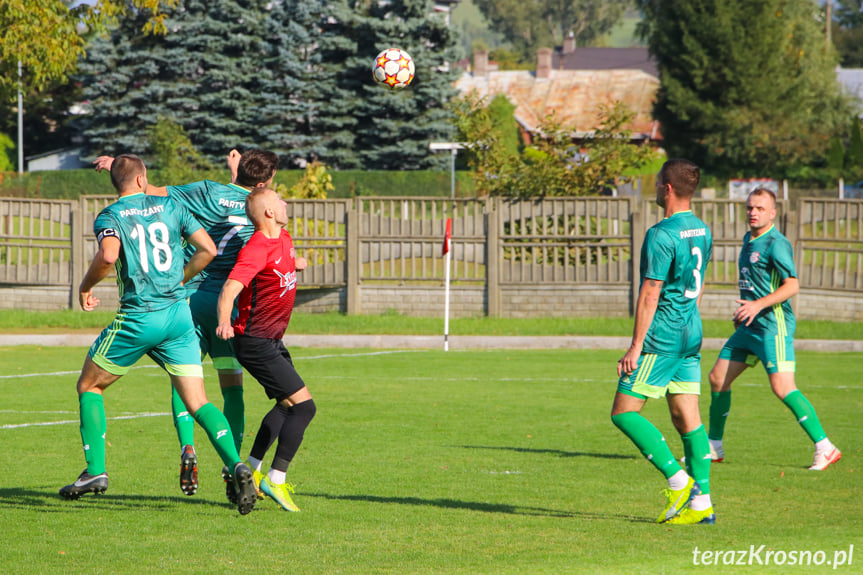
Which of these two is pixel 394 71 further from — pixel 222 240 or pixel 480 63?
pixel 480 63

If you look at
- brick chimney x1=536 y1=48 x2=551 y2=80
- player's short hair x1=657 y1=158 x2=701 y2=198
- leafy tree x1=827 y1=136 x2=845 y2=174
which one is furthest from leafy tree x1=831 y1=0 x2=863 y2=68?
player's short hair x1=657 y1=158 x2=701 y2=198

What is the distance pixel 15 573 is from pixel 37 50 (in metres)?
18.2

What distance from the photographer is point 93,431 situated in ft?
22.3

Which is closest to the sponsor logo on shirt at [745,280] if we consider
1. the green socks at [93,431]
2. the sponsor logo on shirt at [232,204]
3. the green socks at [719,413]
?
the green socks at [719,413]

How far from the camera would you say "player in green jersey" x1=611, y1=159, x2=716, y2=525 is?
251 inches

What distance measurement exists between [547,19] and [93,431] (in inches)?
5256

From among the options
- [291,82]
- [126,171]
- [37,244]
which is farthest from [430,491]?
[291,82]

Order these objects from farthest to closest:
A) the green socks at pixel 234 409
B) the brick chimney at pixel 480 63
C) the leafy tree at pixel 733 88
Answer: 1. the brick chimney at pixel 480 63
2. the leafy tree at pixel 733 88
3. the green socks at pixel 234 409

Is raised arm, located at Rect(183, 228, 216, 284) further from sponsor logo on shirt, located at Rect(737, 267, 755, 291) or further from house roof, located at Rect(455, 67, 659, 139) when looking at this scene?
house roof, located at Rect(455, 67, 659, 139)

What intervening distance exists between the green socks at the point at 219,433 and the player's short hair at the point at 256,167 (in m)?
1.66

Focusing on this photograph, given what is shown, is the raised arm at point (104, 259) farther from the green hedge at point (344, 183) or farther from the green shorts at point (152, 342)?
the green hedge at point (344, 183)

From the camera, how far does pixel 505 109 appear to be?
189 feet

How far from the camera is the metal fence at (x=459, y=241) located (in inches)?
829

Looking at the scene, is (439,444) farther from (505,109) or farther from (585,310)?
(505,109)
